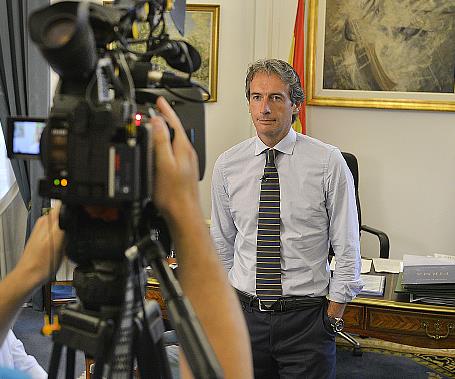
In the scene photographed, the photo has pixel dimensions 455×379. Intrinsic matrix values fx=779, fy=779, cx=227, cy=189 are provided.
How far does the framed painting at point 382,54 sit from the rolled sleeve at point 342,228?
8.44 ft

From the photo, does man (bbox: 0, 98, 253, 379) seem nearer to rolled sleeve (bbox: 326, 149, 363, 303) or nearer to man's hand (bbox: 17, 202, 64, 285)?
man's hand (bbox: 17, 202, 64, 285)

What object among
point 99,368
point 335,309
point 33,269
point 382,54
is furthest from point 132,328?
point 382,54

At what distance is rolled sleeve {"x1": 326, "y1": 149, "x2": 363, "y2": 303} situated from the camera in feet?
9.81

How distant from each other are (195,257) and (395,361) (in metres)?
4.17

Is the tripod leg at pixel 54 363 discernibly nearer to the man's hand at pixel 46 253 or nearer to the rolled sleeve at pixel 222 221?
the man's hand at pixel 46 253

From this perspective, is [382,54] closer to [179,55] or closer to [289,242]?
[289,242]

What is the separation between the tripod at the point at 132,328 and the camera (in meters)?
0.90

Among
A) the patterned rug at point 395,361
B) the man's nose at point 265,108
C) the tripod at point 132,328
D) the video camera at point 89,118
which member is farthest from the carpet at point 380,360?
the video camera at point 89,118

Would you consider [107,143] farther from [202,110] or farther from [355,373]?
[355,373]

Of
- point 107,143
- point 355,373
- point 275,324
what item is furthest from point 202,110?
point 355,373

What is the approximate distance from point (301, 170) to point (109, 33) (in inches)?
82.0

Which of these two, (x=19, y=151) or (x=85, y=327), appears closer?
(x=85, y=327)

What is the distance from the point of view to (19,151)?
3.94 ft

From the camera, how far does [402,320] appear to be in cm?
342
